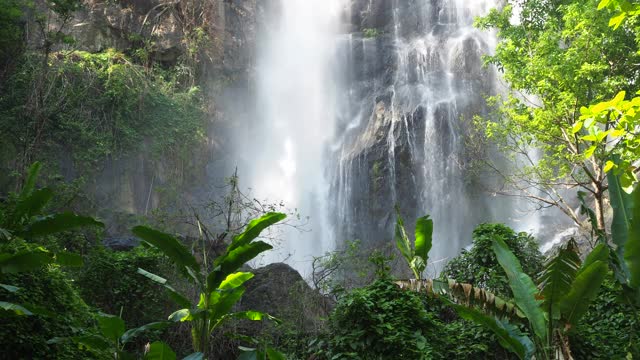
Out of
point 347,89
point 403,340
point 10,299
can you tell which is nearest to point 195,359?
point 10,299

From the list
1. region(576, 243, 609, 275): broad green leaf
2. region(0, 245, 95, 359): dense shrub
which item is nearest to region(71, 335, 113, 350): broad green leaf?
region(0, 245, 95, 359): dense shrub

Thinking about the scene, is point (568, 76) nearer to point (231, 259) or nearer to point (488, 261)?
point (488, 261)

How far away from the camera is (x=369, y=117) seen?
80.4 feet

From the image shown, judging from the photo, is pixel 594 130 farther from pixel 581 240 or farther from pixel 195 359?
pixel 581 240

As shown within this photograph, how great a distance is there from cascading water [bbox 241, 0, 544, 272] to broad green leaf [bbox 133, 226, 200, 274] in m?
12.4

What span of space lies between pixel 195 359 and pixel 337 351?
2.01 metres

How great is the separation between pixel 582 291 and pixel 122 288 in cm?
623

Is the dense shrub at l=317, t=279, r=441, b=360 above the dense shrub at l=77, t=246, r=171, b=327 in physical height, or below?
below

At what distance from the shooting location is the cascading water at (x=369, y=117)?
2202 centimetres

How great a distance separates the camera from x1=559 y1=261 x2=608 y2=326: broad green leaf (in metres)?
5.28

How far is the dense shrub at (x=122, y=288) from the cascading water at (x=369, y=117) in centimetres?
1014

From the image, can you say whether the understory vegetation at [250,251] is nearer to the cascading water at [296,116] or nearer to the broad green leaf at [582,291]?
the broad green leaf at [582,291]

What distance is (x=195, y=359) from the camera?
4.97 metres

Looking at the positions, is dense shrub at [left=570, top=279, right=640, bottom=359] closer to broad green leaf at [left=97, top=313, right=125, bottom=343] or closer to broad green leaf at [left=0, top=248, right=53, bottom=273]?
broad green leaf at [left=97, top=313, right=125, bottom=343]
